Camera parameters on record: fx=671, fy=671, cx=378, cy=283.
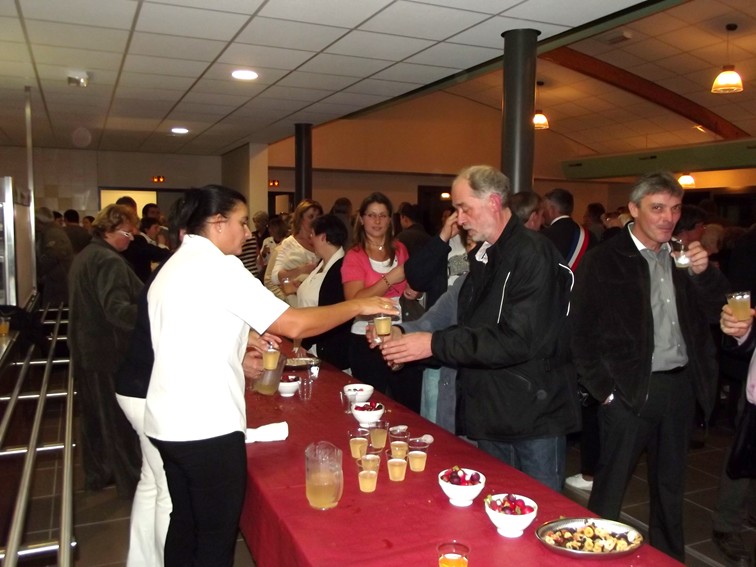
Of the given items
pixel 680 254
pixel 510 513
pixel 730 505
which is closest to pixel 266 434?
pixel 510 513

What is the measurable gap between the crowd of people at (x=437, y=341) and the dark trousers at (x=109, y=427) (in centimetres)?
1

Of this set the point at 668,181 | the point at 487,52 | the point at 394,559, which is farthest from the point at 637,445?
the point at 487,52

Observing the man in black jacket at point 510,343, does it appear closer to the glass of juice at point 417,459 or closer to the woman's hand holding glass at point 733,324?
the glass of juice at point 417,459

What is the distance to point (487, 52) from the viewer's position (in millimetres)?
5355

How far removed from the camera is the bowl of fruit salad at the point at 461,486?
185cm

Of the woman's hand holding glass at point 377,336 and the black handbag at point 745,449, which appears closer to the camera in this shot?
the woman's hand holding glass at point 377,336

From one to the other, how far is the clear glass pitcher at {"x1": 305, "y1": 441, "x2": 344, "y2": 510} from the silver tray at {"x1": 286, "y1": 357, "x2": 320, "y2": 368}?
1.75 m

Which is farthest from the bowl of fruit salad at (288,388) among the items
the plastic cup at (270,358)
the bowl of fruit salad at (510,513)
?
the bowl of fruit salad at (510,513)

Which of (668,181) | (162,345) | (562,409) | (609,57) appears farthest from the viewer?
(609,57)

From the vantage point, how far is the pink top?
3814mm

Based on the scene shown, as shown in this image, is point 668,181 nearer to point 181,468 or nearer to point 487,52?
point 181,468

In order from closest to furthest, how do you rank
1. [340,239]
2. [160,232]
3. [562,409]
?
[562,409] → [340,239] → [160,232]

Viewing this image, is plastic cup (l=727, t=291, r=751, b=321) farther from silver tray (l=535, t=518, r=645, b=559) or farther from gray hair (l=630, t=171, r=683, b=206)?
silver tray (l=535, t=518, r=645, b=559)

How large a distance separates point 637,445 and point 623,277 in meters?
0.71
